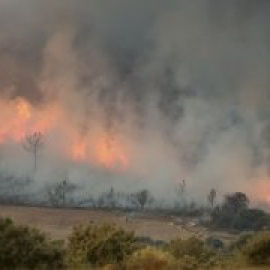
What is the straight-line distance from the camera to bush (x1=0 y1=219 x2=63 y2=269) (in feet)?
171

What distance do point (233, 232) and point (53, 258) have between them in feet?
464

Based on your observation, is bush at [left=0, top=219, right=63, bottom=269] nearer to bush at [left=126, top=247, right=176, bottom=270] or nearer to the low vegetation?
the low vegetation

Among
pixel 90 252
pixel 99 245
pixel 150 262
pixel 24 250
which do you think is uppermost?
pixel 99 245

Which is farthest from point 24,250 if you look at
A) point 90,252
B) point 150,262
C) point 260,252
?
point 260,252

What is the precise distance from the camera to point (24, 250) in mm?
53219

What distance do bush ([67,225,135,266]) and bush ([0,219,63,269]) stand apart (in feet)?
8.41

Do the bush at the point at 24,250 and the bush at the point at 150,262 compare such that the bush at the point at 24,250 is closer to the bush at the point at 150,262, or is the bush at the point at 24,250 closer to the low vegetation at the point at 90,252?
the low vegetation at the point at 90,252

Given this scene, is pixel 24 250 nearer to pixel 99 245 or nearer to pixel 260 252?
pixel 99 245

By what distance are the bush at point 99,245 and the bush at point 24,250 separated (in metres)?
2.56

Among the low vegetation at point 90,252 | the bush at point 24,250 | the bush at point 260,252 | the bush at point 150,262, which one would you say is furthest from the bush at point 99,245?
the bush at point 260,252

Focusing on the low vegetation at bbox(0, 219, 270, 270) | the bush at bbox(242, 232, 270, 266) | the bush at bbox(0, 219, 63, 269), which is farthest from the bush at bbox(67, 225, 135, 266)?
the bush at bbox(242, 232, 270, 266)

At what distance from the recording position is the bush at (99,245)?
190 feet

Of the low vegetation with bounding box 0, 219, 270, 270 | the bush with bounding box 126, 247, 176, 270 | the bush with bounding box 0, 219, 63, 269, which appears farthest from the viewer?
the bush with bounding box 0, 219, 63, 269

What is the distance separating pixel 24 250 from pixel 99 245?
889cm
